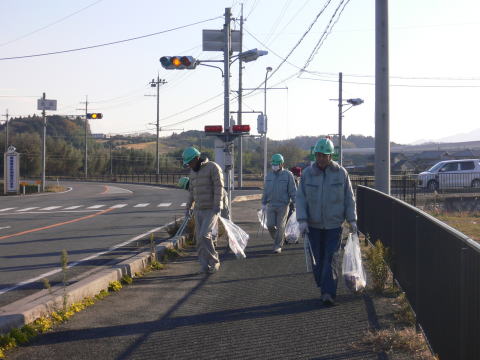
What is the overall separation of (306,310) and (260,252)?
16.0ft

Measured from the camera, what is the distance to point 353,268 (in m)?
7.23

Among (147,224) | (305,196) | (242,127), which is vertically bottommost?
(147,224)

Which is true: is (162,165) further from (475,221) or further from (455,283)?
(455,283)

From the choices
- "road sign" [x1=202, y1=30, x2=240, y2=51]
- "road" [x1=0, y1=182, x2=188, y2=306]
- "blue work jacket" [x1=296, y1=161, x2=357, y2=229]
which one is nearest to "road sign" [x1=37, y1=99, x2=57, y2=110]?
"road" [x1=0, y1=182, x2=188, y2=306]

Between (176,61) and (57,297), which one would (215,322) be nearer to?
(57,297)

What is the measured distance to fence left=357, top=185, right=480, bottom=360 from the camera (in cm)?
384

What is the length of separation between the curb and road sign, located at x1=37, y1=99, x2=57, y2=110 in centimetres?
4160

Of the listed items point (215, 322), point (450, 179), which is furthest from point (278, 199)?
point (450, 179)

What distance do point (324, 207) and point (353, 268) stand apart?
794 millimetres

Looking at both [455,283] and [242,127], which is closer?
[455,283]

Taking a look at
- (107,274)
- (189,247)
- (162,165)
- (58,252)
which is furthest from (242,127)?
(162,165)

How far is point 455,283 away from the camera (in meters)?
4.23

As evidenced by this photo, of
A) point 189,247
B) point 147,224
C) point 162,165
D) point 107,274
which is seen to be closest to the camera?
point 107,274

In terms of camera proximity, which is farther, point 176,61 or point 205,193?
point 176,61
